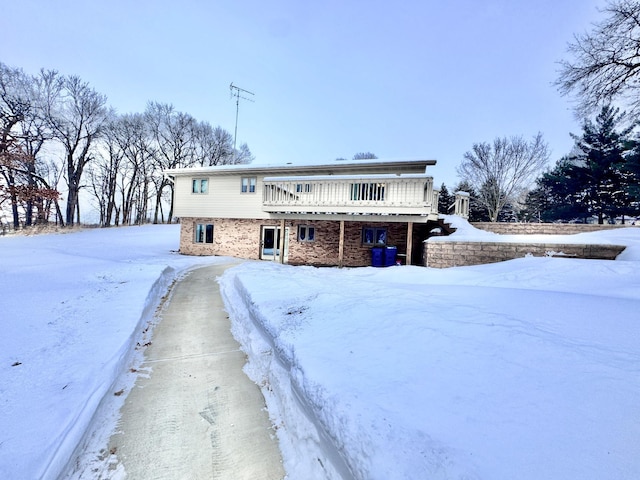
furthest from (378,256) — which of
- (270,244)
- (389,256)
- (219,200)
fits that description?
(219,200)

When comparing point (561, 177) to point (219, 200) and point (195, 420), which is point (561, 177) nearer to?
point (219, 200)

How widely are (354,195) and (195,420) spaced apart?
9712 millimetres

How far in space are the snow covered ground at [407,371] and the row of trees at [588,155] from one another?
7.49 m

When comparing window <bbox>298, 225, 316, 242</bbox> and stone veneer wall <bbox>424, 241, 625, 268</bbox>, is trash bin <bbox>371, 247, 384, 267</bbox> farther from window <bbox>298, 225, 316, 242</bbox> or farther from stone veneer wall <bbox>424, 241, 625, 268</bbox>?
window <bbox>298, 225, 316, 242</bbox>

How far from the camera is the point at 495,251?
7480 millimetres

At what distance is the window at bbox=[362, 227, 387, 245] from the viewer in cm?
1222

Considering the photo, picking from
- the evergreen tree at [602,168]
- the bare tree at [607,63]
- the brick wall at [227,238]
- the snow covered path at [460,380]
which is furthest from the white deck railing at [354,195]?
the evergreen tree at [602,168]

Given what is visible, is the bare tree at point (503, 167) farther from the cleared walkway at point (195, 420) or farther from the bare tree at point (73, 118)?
the bare tree at point (73, 118)

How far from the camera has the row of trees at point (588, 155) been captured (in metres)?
8.96

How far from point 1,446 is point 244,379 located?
210cm

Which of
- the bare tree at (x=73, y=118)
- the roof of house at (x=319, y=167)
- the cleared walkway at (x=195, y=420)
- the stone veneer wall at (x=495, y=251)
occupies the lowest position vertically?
the cleared walkway at (x=195, y=420)

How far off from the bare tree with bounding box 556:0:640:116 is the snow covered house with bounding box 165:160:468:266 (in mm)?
5429

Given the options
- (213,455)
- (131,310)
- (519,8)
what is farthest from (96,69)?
(213,455)

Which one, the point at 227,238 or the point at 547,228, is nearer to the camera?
the point at 547,228
